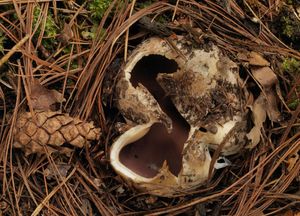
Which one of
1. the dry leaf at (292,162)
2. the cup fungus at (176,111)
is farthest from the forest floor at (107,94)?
the cup fungus at (176,111)

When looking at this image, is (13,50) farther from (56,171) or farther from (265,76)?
(265,76)

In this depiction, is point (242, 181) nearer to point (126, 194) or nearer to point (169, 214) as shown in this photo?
point (169, 214)

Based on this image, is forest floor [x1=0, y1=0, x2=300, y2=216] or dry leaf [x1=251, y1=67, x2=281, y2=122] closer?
forest floor [x1=0, y1=0, x2=300, y2=216]

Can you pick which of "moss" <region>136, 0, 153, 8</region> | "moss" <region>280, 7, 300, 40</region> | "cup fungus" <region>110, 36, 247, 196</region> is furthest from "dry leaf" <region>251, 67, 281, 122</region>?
"moss" <region>136, 0, 153, 8</region>

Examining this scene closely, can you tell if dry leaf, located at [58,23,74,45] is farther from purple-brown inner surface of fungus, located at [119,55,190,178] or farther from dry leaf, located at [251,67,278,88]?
dry leaf, located at [251,67,278,88]

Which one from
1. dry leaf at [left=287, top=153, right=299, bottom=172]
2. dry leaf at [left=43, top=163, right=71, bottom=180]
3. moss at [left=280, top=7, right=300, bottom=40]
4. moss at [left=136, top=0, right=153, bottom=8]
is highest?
moss at [left=136, top=0, right=153, bottom=8]

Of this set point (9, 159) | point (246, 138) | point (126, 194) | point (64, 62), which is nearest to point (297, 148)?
point (246, 138)
